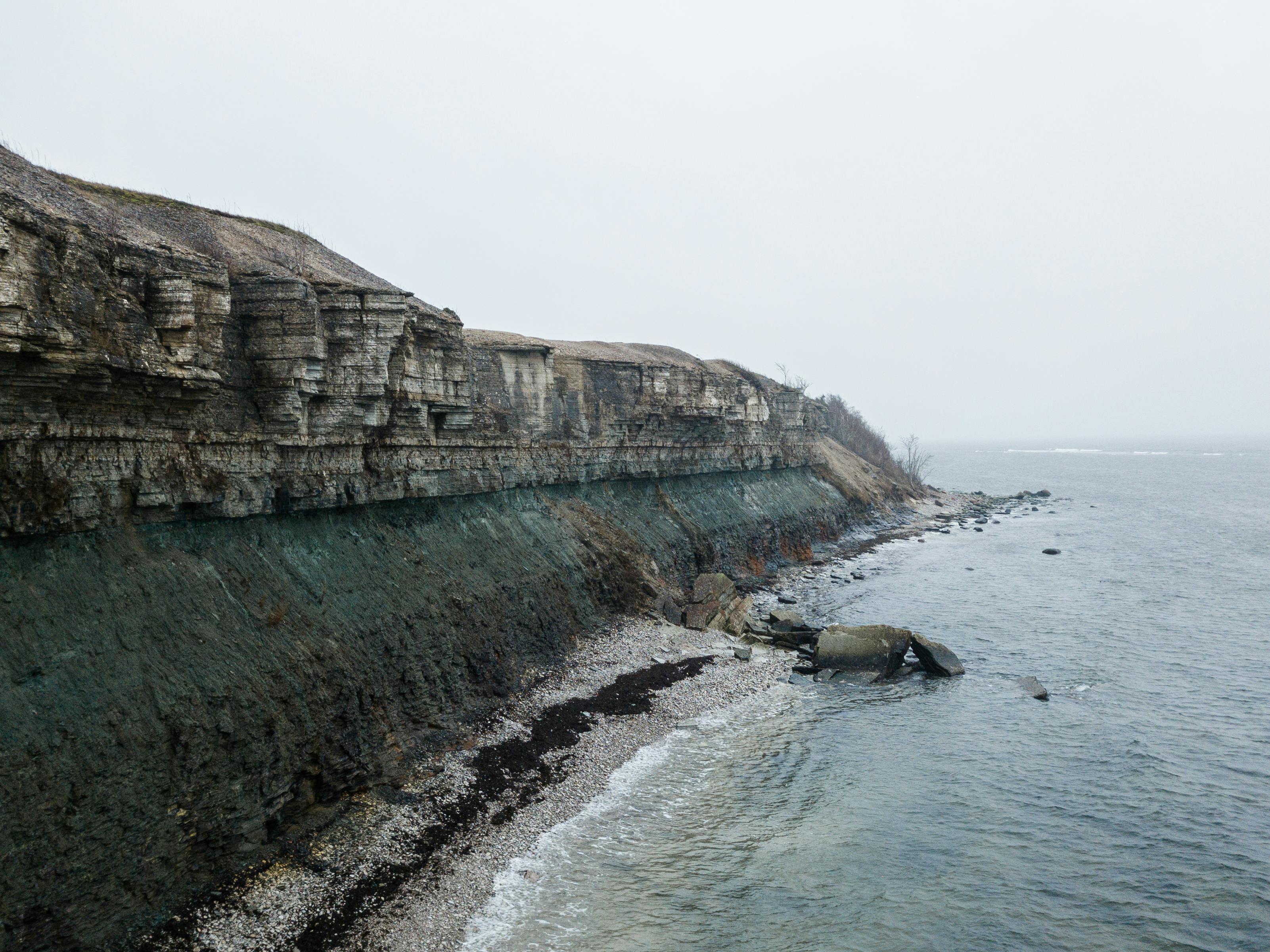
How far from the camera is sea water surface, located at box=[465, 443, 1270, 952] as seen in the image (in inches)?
684

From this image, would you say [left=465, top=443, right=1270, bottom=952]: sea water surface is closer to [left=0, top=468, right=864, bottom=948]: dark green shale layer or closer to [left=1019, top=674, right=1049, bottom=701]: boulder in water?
[left=1019, top=674, right=1049, bottom=701]: boulder in water

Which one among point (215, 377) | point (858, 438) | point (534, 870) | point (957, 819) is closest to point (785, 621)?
point (957, 819)

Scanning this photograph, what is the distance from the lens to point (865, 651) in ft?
117

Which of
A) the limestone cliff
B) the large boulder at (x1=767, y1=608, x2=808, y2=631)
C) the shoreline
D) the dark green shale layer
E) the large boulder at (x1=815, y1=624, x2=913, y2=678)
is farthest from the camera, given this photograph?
the large boulder at (x1=767, y1=608, x2=808, y2=631)

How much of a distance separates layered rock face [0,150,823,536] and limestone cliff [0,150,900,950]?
0.26ft

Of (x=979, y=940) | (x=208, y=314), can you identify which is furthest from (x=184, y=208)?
(x=979, y=940)

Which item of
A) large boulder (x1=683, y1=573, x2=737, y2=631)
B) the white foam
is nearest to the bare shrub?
large boulder (x1=683, y1=573, x2=737, y2=631)

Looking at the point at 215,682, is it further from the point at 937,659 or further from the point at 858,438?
the point at 858,438

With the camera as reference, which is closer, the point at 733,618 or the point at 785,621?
the point at 785,621

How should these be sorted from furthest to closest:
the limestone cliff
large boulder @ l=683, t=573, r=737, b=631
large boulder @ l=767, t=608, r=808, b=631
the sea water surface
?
large boulder @ l=767, t=608, r=808, b=631, large boulder @ l=683, t=573, r=737, b=631, the sea water surface, the limestone cliff

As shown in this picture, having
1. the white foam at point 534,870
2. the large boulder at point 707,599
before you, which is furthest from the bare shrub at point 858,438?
the white foam at point 534,870

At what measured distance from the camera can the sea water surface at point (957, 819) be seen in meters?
17.4

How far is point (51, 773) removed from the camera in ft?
48.2

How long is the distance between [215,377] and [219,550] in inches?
191
